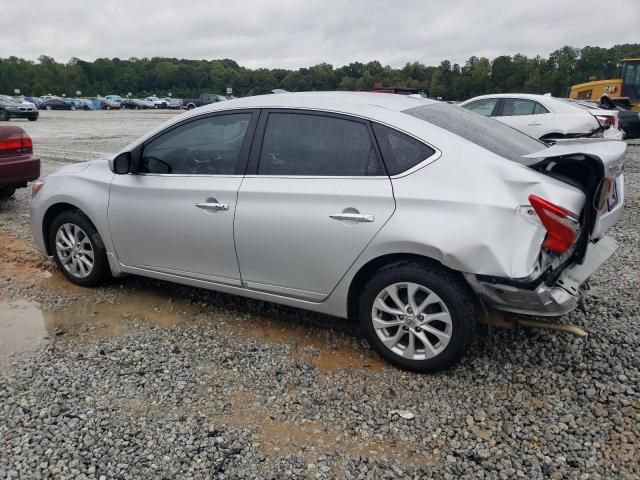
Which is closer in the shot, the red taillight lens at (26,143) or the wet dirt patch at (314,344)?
the wet dirt patch at (314,344)

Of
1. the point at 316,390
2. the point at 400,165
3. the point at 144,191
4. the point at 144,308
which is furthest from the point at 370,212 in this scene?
the point at 144,308

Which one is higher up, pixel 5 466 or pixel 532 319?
pixel 532 319

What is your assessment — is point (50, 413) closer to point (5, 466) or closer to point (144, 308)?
point (5, 466)

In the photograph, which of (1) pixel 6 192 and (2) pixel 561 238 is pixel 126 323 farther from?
(1) pixel 6 192

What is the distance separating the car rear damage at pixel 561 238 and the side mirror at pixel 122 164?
2.69 meters

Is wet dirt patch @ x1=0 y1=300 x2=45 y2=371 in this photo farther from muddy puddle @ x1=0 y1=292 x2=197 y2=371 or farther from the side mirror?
the side mirror

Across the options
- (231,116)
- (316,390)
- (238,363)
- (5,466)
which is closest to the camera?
(5,466)

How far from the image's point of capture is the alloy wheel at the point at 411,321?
10.0ft

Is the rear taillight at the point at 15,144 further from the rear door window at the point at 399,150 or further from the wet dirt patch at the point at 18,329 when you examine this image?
the rear door window at the point at 399,150

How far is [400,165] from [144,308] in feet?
7.92

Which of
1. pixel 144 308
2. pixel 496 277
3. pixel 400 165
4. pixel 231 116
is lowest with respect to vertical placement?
pixel 144 308

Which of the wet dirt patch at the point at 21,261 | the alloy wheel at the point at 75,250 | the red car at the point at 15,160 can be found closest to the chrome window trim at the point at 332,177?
the alloy wheel at the point at 75,250

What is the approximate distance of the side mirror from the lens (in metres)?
4.07

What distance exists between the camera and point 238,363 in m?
3.39
